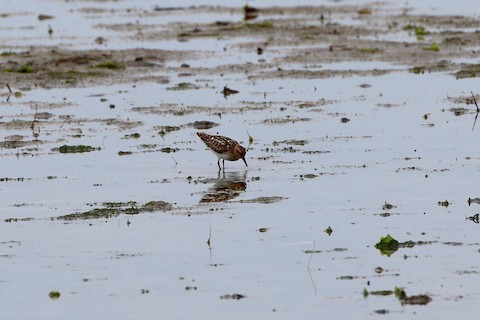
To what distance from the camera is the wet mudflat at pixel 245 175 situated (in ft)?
46.5

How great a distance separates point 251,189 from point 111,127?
21.4ft

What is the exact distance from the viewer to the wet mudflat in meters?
14.2

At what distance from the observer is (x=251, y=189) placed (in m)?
19.6

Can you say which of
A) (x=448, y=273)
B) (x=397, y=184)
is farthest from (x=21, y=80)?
(x=448, y=273)

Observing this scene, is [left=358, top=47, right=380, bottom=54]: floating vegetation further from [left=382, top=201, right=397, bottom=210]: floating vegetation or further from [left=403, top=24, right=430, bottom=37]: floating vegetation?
[left=382, top=201, right=397, bottom=210]: floating vegetation

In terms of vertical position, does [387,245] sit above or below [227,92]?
below

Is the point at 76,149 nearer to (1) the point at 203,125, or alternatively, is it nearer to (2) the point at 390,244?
(1) the point at 203,125

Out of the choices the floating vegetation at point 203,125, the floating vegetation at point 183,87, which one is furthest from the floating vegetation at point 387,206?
the floating vegetation at point 183,87

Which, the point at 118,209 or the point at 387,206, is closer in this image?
the point at 387,206

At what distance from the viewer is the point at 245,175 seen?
68.2 ft

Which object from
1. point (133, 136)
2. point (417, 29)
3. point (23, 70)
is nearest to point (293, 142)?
point (133, 136)

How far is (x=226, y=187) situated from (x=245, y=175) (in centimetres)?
99

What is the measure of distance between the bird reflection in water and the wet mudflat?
64 mm

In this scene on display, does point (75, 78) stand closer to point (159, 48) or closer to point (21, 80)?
point (21, 80)
